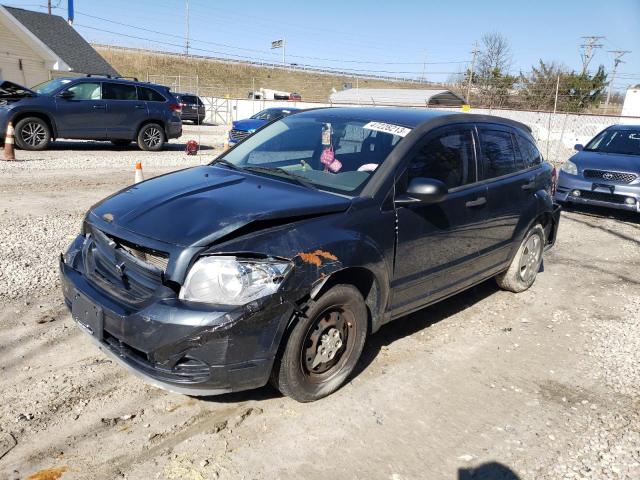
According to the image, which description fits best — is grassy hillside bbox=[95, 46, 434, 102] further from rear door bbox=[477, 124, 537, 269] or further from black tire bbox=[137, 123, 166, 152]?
rear door bbox=[477, 124, 537, 269]

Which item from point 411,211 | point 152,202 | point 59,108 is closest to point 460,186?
point 411,211

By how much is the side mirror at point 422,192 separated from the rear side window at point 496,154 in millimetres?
1136

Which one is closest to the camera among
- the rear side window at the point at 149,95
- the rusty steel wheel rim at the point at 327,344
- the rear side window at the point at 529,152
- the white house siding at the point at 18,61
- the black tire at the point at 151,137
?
the rusty steel wheel rim at the point at 327,344

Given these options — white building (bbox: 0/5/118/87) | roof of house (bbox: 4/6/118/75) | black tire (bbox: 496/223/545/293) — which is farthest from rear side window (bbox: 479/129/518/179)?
roof of house (bbox: 4/6/118/75)

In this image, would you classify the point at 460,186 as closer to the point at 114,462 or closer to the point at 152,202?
the point at 152,202

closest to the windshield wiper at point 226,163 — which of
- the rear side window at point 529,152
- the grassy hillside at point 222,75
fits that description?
the rear side window at point 529,152

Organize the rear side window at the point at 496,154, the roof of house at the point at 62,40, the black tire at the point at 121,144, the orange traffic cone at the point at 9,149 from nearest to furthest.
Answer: the rear side window at the point at 496,154, the orange traffic cone at the point at 9,149, the black tire at the point at 121,144, the roof of house at the point at 62,40

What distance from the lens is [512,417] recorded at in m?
3.39

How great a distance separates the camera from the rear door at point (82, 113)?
13258 millimetres

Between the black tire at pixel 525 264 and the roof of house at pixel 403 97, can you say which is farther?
the roof of house at pixel 403 97

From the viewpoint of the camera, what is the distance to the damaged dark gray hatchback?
110 inches

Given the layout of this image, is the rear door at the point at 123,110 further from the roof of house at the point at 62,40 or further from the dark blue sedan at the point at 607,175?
the roof of house at the point at 62,40

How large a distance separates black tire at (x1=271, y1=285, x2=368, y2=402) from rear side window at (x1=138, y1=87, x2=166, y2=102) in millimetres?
13119

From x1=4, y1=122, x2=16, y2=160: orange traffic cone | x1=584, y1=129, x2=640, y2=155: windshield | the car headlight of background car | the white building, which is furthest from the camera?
the white building
